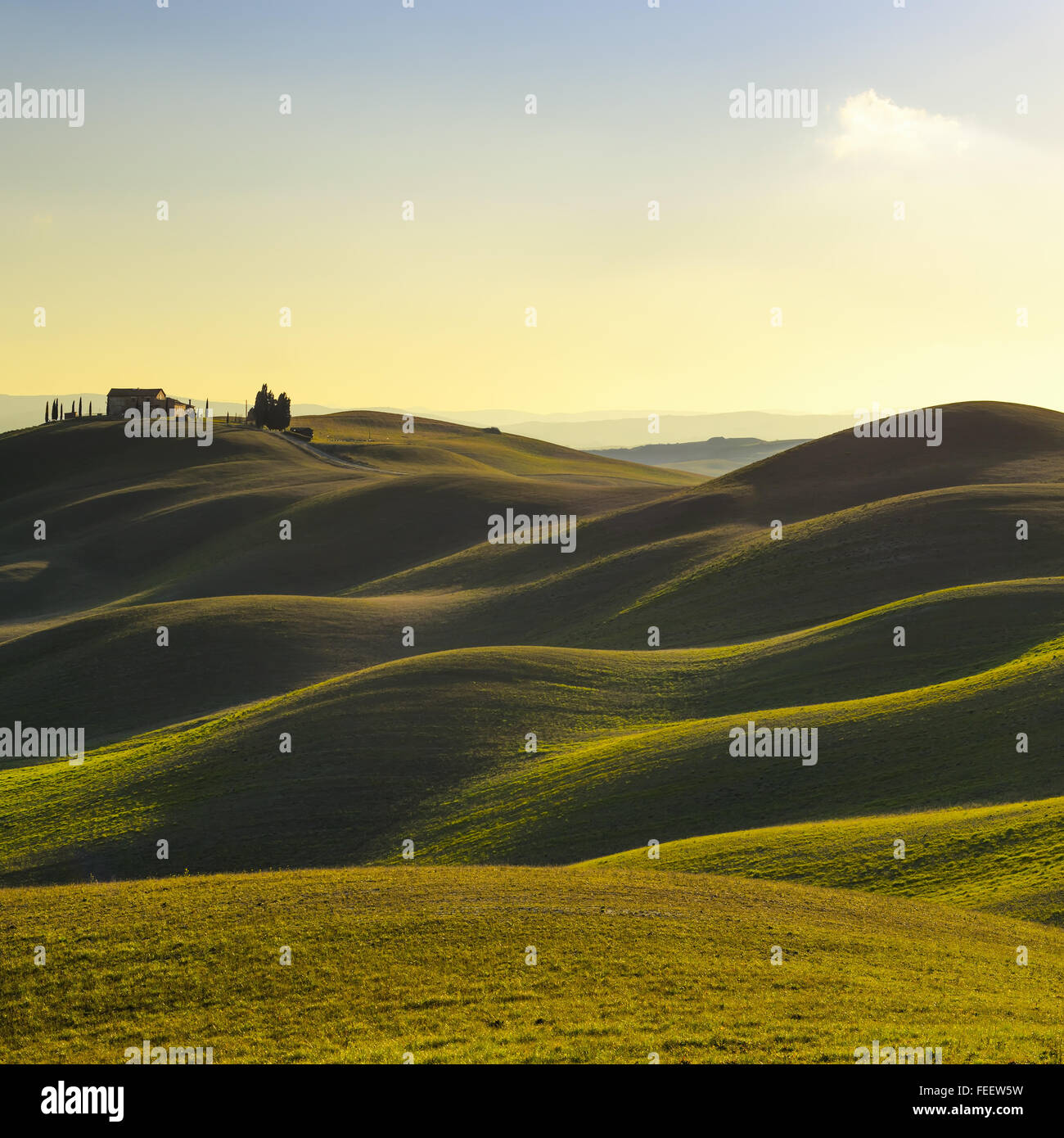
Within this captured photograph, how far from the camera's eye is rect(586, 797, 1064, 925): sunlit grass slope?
2516cm

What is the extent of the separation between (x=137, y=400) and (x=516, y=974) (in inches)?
7325

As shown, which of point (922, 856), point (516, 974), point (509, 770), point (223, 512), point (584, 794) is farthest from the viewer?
point (223, 512)

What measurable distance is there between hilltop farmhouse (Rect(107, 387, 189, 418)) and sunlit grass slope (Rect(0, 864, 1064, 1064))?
17422 cm

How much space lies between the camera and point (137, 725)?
57.0 metres

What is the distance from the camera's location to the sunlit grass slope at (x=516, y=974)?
16125 millimetres

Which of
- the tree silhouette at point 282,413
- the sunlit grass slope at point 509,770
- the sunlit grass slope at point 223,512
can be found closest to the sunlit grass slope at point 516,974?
the sunlit grass slope at point 509,770

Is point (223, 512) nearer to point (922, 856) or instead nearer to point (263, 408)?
point (263, 408)

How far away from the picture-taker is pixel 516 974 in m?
19.0

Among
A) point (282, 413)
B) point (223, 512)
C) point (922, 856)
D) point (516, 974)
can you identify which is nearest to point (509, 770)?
point (922, 856)

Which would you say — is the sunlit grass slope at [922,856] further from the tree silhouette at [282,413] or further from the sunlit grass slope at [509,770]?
the tree silhouette at [282,413]

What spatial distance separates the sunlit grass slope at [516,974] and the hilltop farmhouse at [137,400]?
572 ft

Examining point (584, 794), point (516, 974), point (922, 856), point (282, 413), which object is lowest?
point (516, 974)

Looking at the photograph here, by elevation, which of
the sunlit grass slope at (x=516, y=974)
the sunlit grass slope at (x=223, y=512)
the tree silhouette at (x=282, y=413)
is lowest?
the sunlit grass slope at (x=516, y=974)

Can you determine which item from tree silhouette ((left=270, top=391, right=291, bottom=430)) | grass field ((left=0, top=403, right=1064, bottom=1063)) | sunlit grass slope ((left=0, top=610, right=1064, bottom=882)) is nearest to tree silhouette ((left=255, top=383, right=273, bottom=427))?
tree silhouette ((left=270, top=391, right=291, bottom=430))
